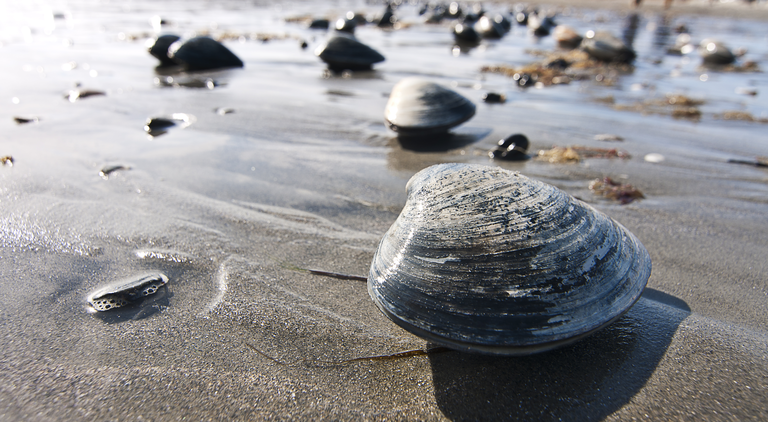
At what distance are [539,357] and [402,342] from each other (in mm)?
458

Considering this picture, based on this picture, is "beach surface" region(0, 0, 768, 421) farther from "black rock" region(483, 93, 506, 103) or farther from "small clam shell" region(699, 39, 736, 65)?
"small clam shell" region(699, 39, 736, 65)

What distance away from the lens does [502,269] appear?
4.24 ft

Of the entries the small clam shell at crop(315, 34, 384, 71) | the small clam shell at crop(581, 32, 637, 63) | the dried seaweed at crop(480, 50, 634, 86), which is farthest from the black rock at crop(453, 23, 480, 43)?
the small clam shell at crop(315, 34, 384, 71)

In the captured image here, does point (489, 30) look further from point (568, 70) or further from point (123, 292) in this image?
point (123, 292)

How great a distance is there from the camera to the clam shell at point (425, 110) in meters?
3.48

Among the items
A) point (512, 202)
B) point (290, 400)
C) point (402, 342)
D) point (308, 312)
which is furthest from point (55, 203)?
point (512, 202)

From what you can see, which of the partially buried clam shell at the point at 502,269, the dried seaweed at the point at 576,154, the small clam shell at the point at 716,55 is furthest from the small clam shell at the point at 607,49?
the partially buried clam shell at the point at 502,269

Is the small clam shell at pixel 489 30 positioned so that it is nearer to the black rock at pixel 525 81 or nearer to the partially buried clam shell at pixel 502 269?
the black rock at pixel 525 81

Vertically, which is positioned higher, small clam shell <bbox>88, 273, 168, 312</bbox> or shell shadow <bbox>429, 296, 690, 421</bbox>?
small clam shell <bbox>88, 273, 168, 312</bbox>

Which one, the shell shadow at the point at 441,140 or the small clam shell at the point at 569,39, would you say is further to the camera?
the small clam shell at the point at 569,39

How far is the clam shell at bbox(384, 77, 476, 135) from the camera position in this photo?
137 inches

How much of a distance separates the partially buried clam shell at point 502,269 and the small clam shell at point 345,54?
209 inches

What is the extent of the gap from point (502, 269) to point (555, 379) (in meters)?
0.39

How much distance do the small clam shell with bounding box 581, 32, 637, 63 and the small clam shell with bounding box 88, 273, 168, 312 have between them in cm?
A: 799
